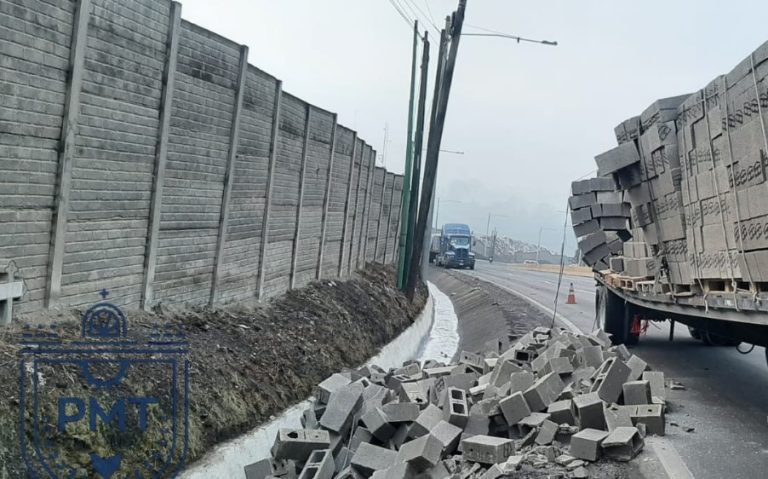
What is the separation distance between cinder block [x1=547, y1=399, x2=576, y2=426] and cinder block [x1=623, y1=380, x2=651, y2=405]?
2.02 ft

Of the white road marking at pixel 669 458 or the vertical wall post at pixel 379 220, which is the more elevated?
the vertical wall post at pixel 379 220

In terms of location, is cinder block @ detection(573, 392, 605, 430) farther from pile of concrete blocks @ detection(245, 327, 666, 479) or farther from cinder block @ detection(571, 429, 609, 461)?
cinder block @ detection(571, 429, 609, 461)

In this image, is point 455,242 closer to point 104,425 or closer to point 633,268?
point 633,268

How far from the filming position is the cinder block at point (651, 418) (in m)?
6.93

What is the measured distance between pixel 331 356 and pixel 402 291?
9.76m

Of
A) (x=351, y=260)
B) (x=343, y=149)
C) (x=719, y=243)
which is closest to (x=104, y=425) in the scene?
(x=719, y=243)

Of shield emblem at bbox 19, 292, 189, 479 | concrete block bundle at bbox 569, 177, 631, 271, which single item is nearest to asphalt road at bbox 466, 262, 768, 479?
concrete block bundle at bbox 569, 177, 631, 271

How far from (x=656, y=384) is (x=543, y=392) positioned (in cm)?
130

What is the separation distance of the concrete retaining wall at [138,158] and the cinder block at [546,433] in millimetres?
4676

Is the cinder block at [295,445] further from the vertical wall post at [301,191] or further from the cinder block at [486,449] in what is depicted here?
the vertical wall post at [301,191]

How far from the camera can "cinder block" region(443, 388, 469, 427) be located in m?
7.60

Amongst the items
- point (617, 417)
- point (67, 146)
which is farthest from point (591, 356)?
point (67, 146)

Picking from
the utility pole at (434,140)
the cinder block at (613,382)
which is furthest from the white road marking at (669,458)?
the utility pole at (434,140)

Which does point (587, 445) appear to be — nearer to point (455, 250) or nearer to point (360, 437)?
point (360, 437)
